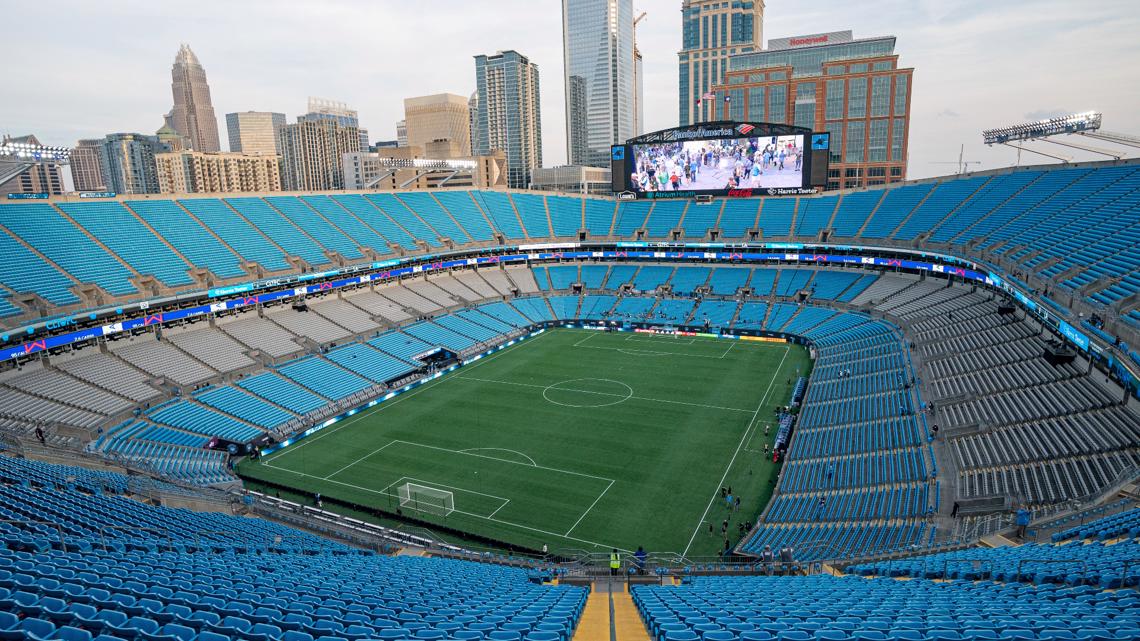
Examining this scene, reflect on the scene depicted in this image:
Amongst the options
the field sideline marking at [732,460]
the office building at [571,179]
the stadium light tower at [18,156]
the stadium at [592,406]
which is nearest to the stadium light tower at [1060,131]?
the stadium at [592,406]

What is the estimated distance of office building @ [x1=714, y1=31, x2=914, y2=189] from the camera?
109250mm

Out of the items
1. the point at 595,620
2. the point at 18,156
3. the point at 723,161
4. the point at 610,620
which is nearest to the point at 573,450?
the point at 595,620

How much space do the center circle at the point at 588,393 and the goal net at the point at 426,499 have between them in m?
12.5

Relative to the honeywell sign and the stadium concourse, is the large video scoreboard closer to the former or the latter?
the stadium concourse

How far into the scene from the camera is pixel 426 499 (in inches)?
1136

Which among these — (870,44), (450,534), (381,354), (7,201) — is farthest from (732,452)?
(870,44)

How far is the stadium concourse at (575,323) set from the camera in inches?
417

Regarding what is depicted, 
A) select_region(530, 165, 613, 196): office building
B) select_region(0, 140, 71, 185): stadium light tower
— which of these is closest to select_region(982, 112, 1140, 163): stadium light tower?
select_region(0, 140, 71, 185): stadium light tower

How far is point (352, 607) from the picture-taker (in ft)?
34.1

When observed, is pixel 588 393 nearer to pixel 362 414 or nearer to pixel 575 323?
pixel 362 414

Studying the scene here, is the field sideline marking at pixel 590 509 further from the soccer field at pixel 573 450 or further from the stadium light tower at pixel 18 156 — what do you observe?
the stadium light tower at pixel 18 156

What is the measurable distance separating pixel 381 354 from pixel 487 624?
40.0 meters

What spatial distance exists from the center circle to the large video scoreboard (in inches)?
1114

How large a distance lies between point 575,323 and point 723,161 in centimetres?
2180
